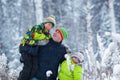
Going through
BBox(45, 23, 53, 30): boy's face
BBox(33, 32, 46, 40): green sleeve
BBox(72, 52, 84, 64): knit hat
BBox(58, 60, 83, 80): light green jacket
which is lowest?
BBox(58, 60, 83, 80): light green jacket

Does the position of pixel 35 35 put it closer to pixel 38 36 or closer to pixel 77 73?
pixel 38 36

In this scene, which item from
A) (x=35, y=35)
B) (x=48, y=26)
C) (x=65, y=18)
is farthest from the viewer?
(x=65, y=18)

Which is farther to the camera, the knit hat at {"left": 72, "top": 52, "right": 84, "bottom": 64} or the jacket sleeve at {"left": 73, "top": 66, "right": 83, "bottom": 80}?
the knit hat at {"left": 72, "top": 52, "right": 84, "bottom": 64}

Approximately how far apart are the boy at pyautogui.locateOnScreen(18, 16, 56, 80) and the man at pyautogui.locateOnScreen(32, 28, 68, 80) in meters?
0.05

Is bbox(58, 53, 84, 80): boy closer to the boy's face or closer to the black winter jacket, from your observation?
the black winter jacket

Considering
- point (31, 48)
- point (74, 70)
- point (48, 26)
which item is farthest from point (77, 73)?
point (48, 26)

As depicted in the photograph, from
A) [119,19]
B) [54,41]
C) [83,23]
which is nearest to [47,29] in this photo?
[54,41]

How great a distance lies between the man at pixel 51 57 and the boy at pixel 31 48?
1.8 inches

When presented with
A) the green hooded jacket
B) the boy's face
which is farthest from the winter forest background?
the green hooded jacket

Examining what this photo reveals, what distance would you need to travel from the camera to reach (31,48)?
403 centimetres

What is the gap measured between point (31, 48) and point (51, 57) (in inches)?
8.6

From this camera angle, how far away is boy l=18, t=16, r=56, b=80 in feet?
13.2

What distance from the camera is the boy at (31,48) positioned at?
4.02m

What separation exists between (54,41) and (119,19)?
30.0m
